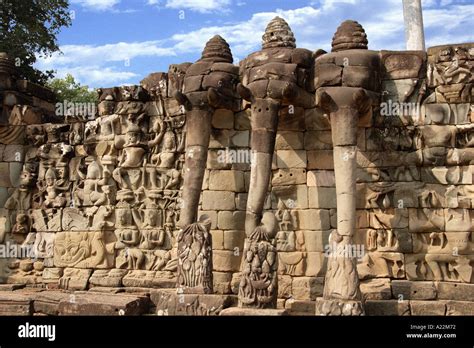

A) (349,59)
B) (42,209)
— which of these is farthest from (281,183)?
(42,209)

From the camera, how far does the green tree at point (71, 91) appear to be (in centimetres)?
2902

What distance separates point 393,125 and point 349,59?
148cm

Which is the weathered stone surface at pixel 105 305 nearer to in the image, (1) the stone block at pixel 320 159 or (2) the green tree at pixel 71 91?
(1) the stone block at pixel 320 159

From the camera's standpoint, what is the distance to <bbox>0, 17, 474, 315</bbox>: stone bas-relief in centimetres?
869

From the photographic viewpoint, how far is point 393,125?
375 inches

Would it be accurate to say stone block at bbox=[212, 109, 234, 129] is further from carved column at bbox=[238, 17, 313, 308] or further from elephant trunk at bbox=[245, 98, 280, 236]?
elephant trunk at bbox=[245, 98, 280, 236]

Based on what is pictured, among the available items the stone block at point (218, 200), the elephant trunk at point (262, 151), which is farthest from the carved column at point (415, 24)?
the stone block at point (218, 200)

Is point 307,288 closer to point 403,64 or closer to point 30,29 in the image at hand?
point 403,64

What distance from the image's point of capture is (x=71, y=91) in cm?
3038

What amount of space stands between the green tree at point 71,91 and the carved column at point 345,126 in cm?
2105

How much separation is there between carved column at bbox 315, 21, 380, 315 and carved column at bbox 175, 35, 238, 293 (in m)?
1.71

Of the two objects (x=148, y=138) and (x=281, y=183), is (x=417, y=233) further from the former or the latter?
(x=148, y=138)

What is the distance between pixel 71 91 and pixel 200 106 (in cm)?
2261

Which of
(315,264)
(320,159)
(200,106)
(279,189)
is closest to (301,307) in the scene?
(315,264)
